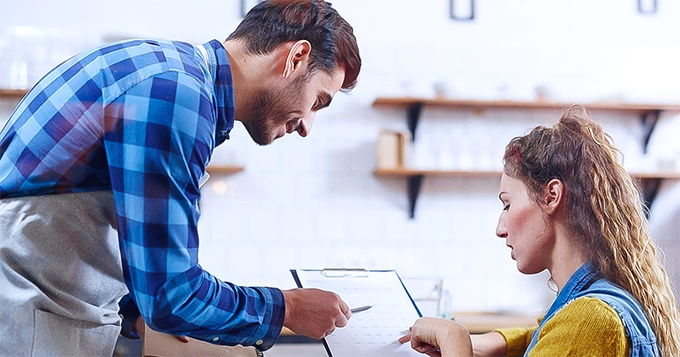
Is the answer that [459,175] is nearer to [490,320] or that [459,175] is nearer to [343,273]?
[490,320]

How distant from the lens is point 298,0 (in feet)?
3.41

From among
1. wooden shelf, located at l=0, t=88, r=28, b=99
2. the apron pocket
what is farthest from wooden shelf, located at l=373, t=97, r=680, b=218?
the apron pocket

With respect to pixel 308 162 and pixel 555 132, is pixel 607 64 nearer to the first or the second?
pixel 308 162

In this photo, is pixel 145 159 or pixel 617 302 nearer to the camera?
pixel 145 159

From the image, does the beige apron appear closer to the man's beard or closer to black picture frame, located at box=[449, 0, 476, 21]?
the man's beard

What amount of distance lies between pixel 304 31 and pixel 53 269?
43cm

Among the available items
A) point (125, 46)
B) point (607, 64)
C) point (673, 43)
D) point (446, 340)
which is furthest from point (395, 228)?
point (125, 46)

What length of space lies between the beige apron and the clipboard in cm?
30

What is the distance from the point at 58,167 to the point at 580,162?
649mm

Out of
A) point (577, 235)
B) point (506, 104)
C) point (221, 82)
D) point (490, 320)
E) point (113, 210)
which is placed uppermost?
point (221, 82)

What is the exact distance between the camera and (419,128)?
2568 millimetres

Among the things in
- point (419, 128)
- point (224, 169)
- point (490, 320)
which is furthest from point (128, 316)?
point (419, 128)

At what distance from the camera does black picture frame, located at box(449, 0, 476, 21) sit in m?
2.60

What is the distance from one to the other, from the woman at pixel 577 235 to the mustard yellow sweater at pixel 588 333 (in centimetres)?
2
